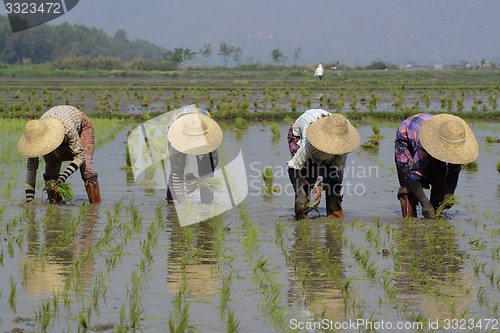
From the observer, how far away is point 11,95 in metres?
26.0

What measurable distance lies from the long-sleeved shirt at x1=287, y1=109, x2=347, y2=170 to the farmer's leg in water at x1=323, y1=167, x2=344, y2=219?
0.07 meters

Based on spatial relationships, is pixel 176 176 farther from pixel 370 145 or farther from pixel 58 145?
pixel 370 145

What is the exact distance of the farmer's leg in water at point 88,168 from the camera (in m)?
7.90

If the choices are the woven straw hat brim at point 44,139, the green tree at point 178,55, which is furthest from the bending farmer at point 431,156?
the green tree at point 178,55

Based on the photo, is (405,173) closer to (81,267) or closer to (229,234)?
(229,234)

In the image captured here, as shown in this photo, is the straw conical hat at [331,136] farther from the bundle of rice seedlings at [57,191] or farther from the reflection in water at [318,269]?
the bundle of rice seedlings at [57,191]

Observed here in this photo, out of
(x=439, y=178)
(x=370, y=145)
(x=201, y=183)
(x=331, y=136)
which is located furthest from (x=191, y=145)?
(x=370, y=145)

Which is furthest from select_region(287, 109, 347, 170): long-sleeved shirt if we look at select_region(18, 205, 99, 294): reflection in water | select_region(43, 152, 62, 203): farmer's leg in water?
select_region(43, 152, 62, 203): farmer's leg in water

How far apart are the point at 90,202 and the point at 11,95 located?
1881cm

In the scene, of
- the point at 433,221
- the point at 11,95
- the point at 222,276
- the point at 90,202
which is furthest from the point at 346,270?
the point at 11,95

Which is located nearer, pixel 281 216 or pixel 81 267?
pixel 81 267

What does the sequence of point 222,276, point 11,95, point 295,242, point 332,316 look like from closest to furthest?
1. point 332,316
2. point 222,276
3. point 295,242
4. point 11,95

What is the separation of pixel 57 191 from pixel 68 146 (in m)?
0.38

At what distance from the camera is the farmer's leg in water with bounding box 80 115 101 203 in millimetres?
7898
